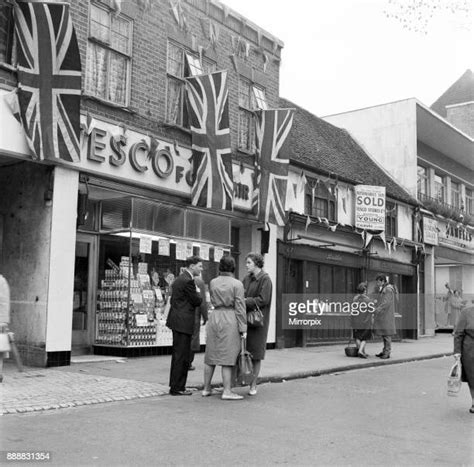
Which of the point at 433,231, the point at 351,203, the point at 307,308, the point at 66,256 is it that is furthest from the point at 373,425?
the point at 433,231

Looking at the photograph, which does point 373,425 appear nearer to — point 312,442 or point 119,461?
point 312,442

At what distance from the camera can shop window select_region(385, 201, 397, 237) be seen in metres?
20.5

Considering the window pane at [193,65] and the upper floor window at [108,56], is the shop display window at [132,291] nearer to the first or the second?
the upper floor window at [108,56]

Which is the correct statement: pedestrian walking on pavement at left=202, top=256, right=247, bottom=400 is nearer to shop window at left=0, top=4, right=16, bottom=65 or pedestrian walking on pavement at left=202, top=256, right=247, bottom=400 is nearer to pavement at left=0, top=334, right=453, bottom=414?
pavement at left=0, top=334, right=453, bottom=414

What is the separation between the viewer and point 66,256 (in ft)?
32.7

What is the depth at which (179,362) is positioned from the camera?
26.0 feet

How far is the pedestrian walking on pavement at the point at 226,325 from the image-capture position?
7.66 m

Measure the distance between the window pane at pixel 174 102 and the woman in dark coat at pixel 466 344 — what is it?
716cm

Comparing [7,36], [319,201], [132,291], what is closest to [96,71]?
[7,36]

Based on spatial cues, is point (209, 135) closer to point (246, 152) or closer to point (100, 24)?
point (246, 152)

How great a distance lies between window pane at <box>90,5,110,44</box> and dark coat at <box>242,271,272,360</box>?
5604 mm

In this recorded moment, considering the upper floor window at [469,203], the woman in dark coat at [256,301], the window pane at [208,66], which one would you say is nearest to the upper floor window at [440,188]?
the upper floor window at [469,203]

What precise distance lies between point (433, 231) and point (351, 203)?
5882 mm

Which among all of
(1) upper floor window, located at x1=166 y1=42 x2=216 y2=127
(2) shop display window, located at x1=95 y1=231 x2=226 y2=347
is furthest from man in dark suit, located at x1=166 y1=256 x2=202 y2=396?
(1) upper floor window, located at x1=166 y1=42 x2=216 y2=127
